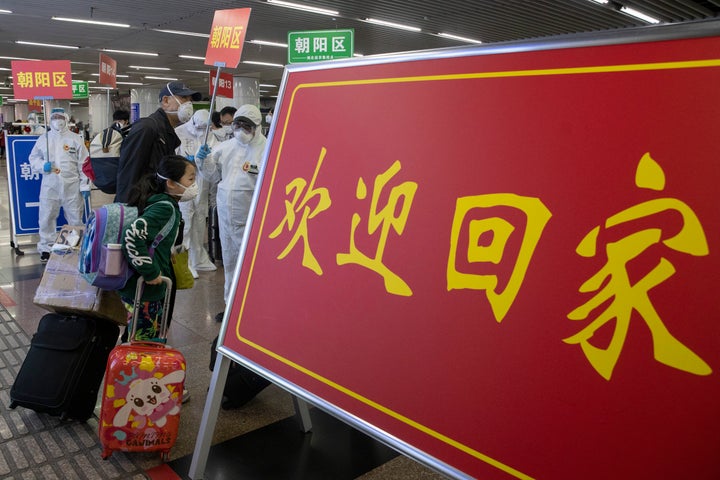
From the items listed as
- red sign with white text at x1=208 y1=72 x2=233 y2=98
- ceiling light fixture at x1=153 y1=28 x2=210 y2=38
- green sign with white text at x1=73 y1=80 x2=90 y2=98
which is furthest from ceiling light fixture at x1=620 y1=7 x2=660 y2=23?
green sign with white text at x1=73 y1=80 x2=90 y2=98

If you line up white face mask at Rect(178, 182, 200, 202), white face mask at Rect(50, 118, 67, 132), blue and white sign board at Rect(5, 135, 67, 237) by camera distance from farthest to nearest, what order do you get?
blue and white sign board at Rect(5, 135, 67, 237) < white face mask at Rect(50, 118, 67, 132) < white face mask at Rect(178, 182, 200, 202)

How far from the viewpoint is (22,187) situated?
661 cm

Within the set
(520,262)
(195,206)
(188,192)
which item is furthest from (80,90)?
(520,262)

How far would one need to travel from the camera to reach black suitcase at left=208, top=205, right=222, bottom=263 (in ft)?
19.4

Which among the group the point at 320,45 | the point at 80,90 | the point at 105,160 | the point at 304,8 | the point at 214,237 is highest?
the point at 304,8

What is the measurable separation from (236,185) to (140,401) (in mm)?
2144

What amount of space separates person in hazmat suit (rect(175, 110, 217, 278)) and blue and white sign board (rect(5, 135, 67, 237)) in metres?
2.27

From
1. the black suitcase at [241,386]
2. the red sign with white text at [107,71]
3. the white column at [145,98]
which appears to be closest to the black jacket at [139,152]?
the black suitcase at [241,386]

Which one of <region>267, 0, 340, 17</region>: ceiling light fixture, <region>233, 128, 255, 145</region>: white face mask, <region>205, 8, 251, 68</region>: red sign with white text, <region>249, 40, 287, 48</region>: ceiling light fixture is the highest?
<region>267, 0, 340, 17</region>: ceiling light fixture

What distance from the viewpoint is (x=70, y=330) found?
272 centimetres

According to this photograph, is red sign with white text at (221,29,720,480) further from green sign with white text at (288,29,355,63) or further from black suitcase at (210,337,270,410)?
green sign with white text at (288,29,355,63)

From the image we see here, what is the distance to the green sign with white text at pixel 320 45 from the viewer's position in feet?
22.1

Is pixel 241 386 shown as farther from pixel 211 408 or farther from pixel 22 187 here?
pixel 22 187

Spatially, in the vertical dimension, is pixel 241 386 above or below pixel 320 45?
below
